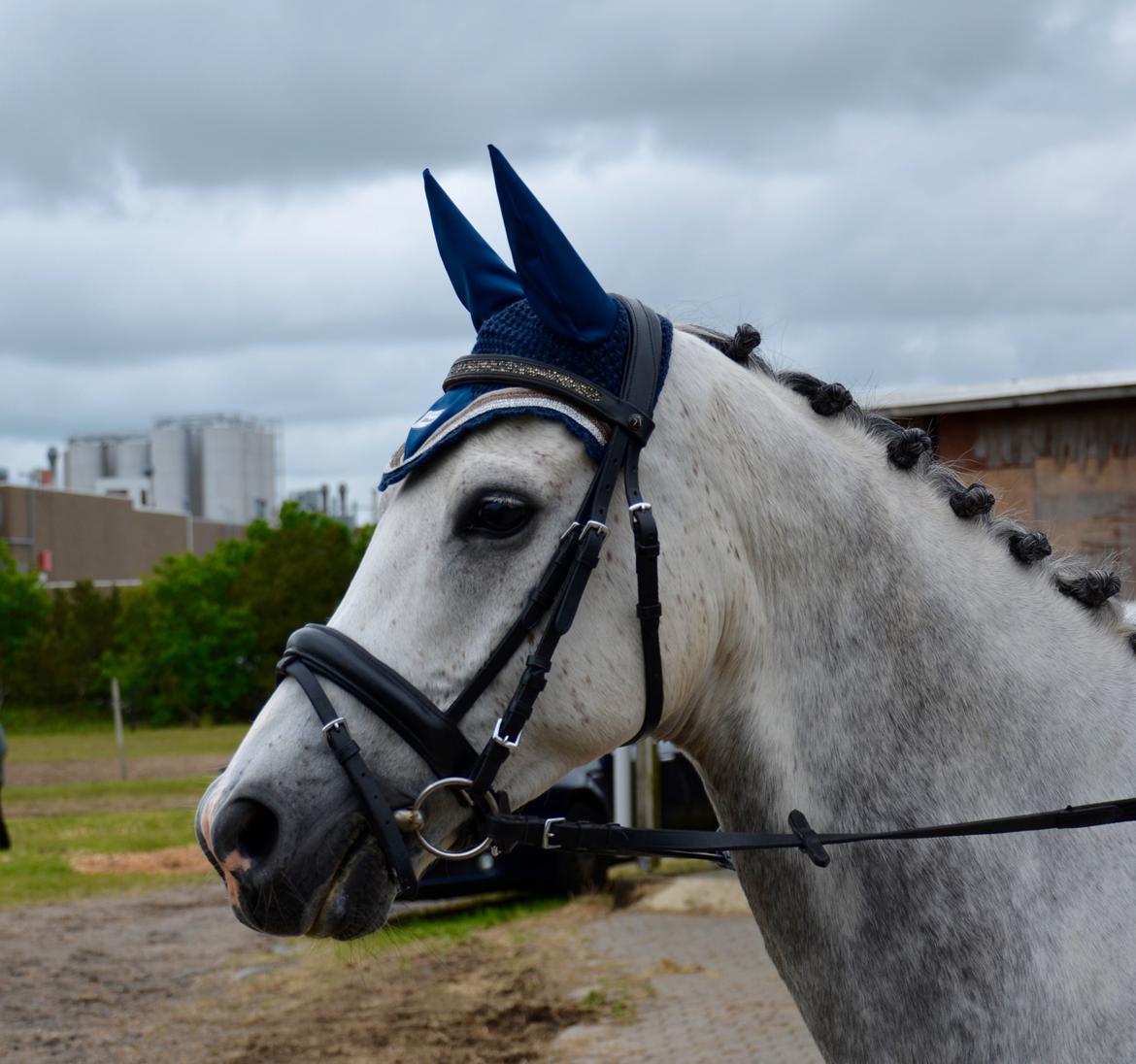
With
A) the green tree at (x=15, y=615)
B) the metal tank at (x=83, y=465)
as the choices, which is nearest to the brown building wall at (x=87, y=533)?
the green tree at (x=15, y=615)

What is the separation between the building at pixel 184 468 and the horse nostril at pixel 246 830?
257ft

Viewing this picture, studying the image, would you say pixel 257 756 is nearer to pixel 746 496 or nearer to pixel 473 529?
pixel 473 529

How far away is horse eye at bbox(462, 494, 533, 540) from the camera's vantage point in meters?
2.14

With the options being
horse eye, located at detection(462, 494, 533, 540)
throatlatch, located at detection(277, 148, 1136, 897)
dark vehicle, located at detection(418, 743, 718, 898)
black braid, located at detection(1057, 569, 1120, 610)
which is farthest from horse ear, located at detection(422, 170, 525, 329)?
dark vehicle, located at detection(418, 743, 718, 898)

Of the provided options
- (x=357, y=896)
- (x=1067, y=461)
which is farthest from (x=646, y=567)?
(x=1067, y=461)

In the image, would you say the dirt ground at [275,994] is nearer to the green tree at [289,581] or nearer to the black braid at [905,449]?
the black braid at [905,449]

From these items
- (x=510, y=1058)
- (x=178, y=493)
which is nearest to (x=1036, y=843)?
(x=510, y=1058)

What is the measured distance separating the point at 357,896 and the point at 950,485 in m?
1.44

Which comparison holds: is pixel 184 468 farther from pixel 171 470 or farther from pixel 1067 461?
pixel 1067 461

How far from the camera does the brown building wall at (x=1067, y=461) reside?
23.1 ft

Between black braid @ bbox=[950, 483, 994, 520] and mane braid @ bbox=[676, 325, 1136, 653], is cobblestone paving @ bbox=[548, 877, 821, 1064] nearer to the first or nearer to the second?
mane braid @ bbox=[676, 325, 1136, 653]

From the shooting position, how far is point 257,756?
2023mm

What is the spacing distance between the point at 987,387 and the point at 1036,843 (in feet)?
18.4

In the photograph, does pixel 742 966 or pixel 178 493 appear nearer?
pixel 742 966
